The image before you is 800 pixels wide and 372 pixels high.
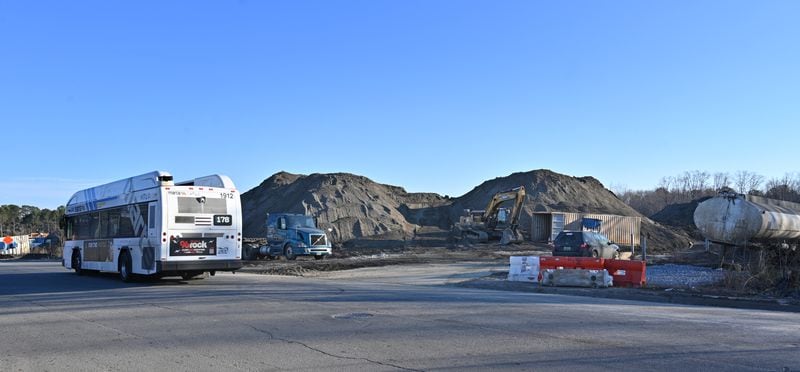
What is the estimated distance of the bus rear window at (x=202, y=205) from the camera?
19859 millimetres

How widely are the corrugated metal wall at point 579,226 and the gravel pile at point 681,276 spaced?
23.7 metres

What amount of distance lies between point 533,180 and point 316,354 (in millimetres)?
65319

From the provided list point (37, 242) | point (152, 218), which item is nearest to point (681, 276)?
point (152, 218)

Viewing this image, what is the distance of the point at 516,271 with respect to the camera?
2205cm

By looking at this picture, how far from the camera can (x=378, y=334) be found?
991cm

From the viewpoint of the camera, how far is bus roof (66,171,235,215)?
1995cm

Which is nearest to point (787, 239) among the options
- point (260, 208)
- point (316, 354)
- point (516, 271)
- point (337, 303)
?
point (516, 271)

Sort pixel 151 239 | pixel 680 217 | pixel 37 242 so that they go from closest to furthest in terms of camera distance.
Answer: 1. pixel 151 239
2. pixel 37 242
3. pixel 680 217

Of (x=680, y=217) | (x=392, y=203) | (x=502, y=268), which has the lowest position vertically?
(x=502, y=268)

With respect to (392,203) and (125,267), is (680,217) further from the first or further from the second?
(125,267)

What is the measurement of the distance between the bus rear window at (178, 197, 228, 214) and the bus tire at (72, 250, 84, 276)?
8145 mm

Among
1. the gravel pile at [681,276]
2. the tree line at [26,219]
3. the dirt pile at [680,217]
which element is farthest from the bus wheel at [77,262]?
the tree line at [26,219]

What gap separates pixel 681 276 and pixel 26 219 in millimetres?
132985

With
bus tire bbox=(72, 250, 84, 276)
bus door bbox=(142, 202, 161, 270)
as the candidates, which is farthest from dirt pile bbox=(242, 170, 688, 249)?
bus door bbox=(142, 202, 161, 270)
